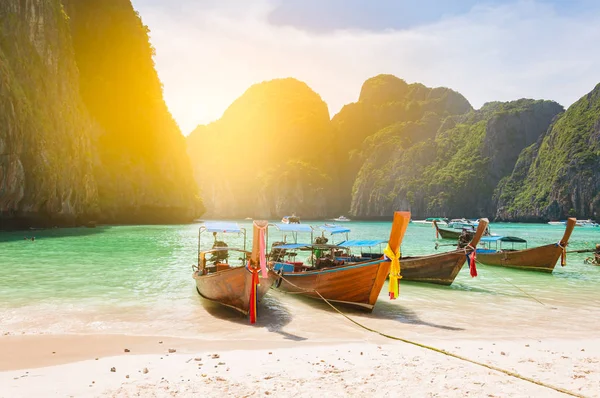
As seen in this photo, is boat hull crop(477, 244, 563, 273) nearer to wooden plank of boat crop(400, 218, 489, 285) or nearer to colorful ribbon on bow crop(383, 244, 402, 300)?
wooden plank of boat crop(400, 218, 489, 285)

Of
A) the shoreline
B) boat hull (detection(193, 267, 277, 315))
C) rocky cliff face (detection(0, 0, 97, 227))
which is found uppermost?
rocky cliff face (detection(0, 0, 97, 227))

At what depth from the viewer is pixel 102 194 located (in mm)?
68938

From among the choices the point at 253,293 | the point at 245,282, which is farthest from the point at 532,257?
the point at 245,282

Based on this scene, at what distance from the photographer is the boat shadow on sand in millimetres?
10703

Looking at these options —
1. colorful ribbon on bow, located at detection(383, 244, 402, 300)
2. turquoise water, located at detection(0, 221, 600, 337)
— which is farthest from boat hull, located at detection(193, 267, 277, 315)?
colorful ribbon on bow, located at detection(383, 244, 402, 300)

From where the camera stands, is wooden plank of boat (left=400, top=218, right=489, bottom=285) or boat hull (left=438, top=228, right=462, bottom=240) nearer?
wooden plank of boat (left=400, top=218, right=489, bottom=285)

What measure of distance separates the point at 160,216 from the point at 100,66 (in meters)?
32.3

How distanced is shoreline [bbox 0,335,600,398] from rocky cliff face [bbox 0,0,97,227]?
131ft

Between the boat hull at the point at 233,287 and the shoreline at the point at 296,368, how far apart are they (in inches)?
90.0

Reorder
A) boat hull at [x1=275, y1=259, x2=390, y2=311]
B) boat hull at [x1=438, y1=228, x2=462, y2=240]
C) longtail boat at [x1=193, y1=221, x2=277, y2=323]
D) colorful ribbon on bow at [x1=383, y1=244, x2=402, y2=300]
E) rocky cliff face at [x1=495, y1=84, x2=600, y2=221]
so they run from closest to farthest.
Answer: longtail boat at [x1=193, y1=221, x2=277, y2=323]
colorful ribbon on bow at [x1=383, y1=244, x2=402, y2=300]
boat hull at [x1=275, y1=259, x2=390, y2=311]
boat hull at [x1=438, y1=228, x2=462, y2=240]
rocky cliff face at [x1=495, y1=84, x2=600, y2=221]

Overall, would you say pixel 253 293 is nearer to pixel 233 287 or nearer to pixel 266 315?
pixel 233 287

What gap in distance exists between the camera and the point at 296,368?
719cm

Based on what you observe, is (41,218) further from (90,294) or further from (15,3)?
(90,294)

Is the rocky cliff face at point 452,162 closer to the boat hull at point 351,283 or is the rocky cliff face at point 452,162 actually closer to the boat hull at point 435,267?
the boat hull at point 435,267
